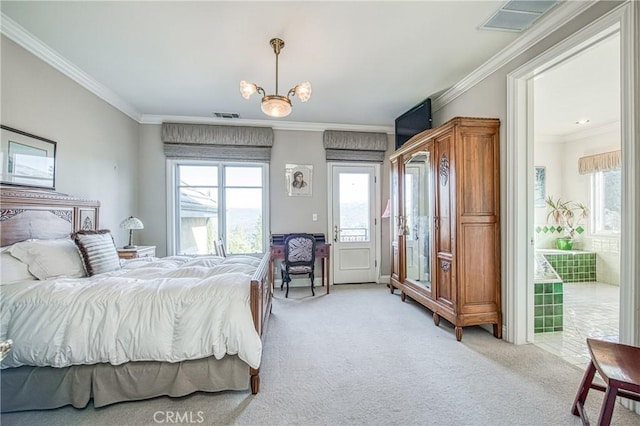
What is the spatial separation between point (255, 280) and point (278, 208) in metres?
2.92

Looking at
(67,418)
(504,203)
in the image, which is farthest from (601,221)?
(67,418)

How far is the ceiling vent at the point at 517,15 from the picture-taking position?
6.77 feet

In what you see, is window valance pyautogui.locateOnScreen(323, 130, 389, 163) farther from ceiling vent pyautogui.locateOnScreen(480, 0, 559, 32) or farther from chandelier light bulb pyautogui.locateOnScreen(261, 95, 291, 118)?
ceiling vent pyautogui.locateOnScreen(480, 0, 559, 32)

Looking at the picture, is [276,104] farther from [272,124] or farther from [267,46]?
[272,124]

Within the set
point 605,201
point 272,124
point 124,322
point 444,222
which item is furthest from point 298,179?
point 605,201

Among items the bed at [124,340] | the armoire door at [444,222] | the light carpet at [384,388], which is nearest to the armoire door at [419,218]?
the armoire door at [444,222]

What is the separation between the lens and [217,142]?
4.51 m

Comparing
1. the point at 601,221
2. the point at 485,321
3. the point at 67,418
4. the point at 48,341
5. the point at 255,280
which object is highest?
the point at 601,221

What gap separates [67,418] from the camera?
5.65 feet

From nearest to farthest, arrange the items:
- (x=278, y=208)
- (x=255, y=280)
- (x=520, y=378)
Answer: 1. (x=255, y=280)
2. (x=520, y=378)
3. (x=278, y=208)

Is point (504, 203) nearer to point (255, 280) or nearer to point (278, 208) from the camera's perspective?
point (255, 280)

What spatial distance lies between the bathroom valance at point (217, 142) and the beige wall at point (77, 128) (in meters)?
0.56

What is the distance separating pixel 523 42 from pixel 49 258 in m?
4.30

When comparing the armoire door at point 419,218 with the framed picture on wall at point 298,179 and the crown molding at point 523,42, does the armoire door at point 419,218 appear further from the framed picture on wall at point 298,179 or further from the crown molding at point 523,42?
the framed picture on wall at point 298,179
